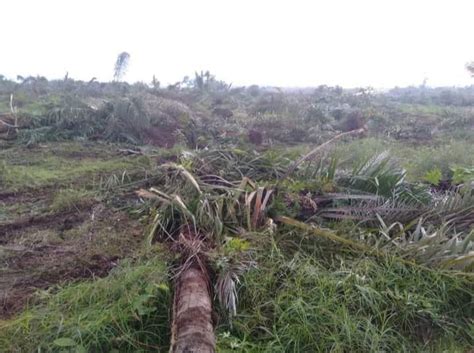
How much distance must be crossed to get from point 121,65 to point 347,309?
16341 millimetres

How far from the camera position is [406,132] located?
31.2ft

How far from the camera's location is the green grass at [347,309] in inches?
82.9

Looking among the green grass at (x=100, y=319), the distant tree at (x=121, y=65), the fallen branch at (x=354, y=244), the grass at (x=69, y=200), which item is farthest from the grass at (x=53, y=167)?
the distant tree at (x=121, y=65)

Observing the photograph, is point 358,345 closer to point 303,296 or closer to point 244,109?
point 303,296

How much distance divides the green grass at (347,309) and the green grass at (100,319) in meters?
0.42

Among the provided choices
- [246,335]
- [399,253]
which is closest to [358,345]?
[246,335]

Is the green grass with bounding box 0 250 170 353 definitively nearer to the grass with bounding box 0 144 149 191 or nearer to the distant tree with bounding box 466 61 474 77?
the grass with bounding box 0 144 149 191

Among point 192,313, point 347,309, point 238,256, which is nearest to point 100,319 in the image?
point 192,313

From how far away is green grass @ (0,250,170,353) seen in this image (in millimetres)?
2010

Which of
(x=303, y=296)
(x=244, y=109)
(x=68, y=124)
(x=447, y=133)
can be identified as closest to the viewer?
Answer: (x=303, y=296)

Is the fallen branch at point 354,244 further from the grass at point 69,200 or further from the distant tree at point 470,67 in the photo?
the distant tree at point 470,67

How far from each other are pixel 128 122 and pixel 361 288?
6025mm

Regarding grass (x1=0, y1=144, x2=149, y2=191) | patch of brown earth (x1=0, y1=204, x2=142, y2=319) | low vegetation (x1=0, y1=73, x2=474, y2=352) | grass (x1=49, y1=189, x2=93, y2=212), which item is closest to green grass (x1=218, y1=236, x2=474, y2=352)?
low vegetation (x1=0, y1=73, x2=474, y2=352)

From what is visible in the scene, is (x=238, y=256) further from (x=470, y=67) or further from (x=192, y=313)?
(x=470, y=67)
